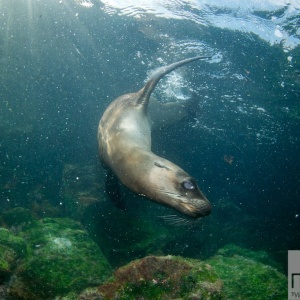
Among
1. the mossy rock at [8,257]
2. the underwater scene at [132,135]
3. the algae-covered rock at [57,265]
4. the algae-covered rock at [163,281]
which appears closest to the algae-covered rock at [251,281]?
the underwater scene at [132,135]

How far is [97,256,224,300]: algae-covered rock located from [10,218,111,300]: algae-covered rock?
4.57 ft

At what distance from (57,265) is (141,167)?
9.67 feet

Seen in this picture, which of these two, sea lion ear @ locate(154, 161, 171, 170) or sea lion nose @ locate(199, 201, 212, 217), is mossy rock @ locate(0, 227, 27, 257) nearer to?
sea lion ear @ locate(154, 161, 171, 170)

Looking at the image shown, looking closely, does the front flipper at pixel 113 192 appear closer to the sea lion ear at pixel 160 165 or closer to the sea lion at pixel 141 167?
the sea lion at pixel 141 167

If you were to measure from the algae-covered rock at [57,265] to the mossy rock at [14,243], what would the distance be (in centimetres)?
15

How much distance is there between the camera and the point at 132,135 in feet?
13.1

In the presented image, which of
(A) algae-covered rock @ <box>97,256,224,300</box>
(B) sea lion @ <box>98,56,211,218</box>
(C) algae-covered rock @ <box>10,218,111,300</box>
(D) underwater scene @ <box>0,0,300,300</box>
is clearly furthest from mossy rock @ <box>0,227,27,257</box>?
(A) algae-covered rock @ <box>97,256,224,300</box>

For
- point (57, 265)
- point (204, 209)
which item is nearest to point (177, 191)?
point (204, 209)

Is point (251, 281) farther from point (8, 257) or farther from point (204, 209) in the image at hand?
point (8, 257)

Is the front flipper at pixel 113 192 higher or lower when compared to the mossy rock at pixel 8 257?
higher

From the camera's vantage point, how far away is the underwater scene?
3.56 metres

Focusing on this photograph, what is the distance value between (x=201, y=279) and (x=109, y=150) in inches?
82.9

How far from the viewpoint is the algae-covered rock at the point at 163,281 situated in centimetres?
328

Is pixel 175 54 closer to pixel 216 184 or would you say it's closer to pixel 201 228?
pixel 201 228
